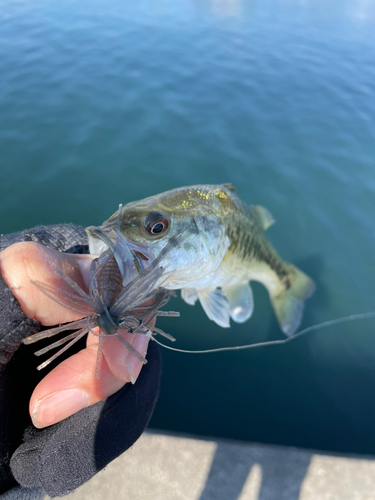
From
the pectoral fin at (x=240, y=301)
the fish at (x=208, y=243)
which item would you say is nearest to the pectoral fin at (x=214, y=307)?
the fish at (x=208, y=243)

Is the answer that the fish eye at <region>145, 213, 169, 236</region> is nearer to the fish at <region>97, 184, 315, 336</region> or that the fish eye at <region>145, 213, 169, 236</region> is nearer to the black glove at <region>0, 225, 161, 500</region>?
the fish at <region>97, 184, 315, 336</region>

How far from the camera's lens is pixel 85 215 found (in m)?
4.19

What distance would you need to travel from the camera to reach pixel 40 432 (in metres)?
1.56

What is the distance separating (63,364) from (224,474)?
5.16 ft

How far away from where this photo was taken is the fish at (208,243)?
5.00ft

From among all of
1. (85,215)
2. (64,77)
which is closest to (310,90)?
(64,77)

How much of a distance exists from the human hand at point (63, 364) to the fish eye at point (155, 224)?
17.9 inches

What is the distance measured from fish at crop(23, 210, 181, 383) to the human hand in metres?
0.15

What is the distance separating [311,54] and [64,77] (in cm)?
713

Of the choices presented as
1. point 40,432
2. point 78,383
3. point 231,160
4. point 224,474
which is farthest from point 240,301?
point 231,160

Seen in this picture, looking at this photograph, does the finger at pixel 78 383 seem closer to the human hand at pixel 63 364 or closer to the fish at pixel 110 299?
the human hand at pixel 63 364

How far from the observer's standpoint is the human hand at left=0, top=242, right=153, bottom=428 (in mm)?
1347

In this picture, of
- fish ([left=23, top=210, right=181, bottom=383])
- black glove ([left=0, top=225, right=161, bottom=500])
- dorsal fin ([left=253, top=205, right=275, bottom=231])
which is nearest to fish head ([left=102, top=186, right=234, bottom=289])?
fish ([left=23, top=210, right=181, bottom=383])

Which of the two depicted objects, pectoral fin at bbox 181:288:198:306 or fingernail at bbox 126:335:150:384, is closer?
fingernail at bbox 126:335:150:384
